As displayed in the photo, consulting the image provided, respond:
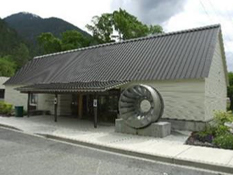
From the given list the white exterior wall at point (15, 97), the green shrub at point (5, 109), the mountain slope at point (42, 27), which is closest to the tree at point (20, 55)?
the mountain slope at point (42, 27)

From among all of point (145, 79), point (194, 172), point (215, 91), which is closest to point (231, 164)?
point (194, 172)

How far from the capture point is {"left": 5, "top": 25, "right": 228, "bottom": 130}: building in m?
13.3

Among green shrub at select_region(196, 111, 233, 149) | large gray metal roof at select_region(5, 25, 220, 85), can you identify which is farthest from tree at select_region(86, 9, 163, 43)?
green shrub at select_region(196, 111, 233, 149)

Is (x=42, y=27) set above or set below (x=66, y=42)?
above

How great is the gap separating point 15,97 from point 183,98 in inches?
671

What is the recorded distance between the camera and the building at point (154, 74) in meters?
13.3

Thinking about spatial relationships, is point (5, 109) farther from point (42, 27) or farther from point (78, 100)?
point (42, 27)

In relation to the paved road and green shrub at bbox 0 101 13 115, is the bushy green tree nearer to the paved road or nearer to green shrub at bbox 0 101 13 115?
green shrub at bbox 0 101 13 115

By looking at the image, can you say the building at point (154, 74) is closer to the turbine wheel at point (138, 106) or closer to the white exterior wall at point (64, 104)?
the white exterior wall at point (64, 104)

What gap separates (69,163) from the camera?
711cm

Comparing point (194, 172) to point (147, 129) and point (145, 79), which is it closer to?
point (147, 129)

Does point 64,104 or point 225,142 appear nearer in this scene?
point 225,142

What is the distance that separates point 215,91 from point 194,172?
10.1 metres

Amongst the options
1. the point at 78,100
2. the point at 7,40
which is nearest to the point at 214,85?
the point at 78,100
